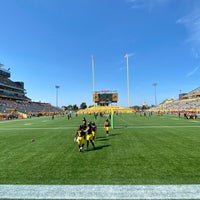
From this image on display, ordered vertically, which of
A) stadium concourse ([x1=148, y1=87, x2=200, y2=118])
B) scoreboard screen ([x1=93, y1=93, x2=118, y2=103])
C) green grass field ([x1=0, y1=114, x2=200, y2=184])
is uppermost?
scoreboard screen ([x1=93, y1=93, x2=118, y2=103])

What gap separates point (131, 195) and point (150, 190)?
0.64 meters

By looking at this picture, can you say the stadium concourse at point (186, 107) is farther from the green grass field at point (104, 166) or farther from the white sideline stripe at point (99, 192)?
the white sideline stripe at point (99, 192)

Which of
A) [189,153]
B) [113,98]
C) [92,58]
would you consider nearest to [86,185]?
[189,153]

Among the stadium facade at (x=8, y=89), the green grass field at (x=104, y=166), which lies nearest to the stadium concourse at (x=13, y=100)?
the stadium facade at (x=8, y=89)

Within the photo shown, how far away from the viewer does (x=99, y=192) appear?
5.73m

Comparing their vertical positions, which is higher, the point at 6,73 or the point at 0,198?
the point at 6,73

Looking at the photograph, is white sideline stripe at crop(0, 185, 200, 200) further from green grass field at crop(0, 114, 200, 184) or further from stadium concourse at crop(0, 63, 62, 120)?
stadium concourse at crop(0, 63, 62, 120)

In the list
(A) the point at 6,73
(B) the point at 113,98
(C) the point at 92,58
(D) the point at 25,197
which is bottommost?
(D) the point at 25,197

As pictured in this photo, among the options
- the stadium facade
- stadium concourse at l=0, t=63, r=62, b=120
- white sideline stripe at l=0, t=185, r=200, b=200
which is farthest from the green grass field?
the stadium facade

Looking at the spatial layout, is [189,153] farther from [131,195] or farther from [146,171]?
[131,195]

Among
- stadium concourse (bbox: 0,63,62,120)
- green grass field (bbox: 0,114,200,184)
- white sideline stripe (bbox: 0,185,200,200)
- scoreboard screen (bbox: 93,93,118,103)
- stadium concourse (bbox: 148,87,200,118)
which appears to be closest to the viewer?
white sideline stripe (bbox: 0,185,200,200)

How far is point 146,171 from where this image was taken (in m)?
7.52

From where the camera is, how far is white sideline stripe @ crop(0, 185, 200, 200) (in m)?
5.45

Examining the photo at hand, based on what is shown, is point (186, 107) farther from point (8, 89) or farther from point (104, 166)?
point (8, 89)
